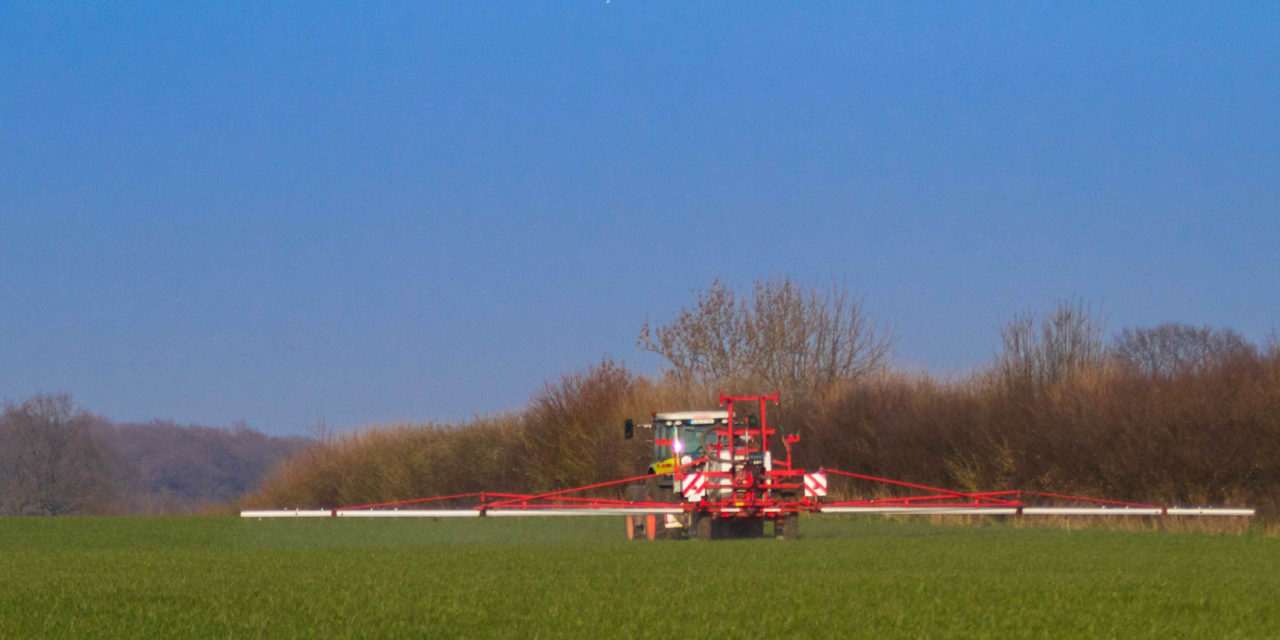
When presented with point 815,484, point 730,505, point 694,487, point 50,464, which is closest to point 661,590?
point 730,505

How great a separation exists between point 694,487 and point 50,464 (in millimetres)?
43104

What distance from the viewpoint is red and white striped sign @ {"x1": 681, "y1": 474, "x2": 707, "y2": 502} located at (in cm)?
1777

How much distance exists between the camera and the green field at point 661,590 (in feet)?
24.3

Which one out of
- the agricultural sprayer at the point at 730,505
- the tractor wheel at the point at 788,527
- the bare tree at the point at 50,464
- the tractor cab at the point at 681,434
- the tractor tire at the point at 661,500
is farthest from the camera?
the bare tree at the point at 50,464

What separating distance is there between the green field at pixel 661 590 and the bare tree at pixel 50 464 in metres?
40.0

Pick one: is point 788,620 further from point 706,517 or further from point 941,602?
point 706,517

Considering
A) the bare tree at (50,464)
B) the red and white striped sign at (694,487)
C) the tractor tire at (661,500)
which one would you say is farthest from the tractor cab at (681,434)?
the bare tree at (50,464)

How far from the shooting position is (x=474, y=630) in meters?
7.31

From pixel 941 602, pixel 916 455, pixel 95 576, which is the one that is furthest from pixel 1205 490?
pixel 95 576

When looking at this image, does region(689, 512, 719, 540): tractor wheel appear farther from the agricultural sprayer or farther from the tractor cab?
the tractor cab

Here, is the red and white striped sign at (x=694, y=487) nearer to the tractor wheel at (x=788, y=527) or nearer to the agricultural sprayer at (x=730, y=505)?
the agricultural sprayer at (x=730, y=505)

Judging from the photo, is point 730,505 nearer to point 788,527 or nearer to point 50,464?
point 788,527

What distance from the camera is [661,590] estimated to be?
9.34 metres

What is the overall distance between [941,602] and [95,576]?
628 centimetres
